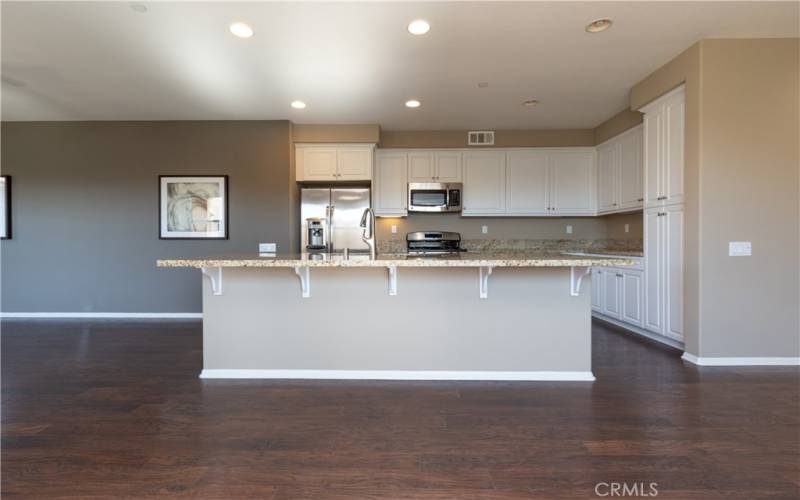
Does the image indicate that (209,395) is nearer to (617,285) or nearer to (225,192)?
(225,192)

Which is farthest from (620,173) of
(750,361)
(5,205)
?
(5,205)

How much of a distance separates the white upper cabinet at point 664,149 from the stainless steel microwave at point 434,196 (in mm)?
2261

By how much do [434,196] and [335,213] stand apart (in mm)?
1411

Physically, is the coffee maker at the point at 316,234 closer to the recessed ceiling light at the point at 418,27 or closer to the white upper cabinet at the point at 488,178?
the white upper cabinet at the point at 488,178

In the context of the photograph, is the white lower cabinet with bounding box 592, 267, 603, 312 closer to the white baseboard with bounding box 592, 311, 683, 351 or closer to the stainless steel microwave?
the white baseboard with bounding box 592, 311, 683, 351

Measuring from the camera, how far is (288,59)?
3094mm

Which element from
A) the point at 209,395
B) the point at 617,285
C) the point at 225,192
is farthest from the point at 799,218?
the point at 225,192

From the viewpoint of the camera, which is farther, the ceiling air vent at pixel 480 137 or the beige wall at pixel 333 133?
the ceiling air vent at pixel 480 137

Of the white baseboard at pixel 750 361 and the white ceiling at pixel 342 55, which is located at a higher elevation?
the white ceiling at pixel 342 55

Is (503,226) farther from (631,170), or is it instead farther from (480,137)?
(631,170)

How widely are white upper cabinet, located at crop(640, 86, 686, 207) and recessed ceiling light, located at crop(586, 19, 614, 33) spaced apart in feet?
3.42

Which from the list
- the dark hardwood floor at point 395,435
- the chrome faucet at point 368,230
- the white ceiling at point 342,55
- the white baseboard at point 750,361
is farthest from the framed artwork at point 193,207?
the white baseboard at point 750,361

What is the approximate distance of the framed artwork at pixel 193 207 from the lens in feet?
15.2

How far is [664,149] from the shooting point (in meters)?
3.27
